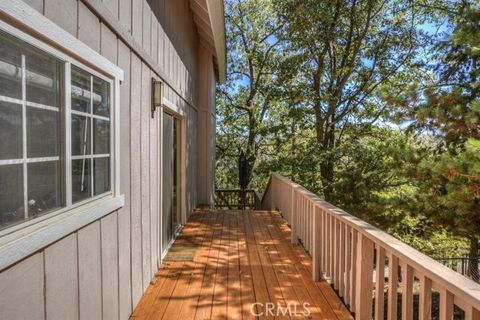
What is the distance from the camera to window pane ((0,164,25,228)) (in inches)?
51.7

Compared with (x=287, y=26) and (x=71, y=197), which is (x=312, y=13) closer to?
(x=287, y=26)

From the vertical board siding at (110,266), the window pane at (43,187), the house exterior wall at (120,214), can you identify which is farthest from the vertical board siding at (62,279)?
the vertical board siding at (110,266)

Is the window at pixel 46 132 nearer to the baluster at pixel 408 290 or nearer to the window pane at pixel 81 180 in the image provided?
the window pane at pixel 81 180

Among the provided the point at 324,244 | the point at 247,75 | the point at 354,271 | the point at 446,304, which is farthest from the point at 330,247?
the point at 247,75

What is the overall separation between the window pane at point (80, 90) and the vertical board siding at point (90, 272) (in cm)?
68

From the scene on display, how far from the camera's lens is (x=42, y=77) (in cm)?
157

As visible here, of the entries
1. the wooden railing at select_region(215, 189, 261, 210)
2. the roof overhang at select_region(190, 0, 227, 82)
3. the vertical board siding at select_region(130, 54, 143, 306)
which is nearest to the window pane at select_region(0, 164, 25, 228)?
the vertical board siding at select_region(130, 54, 143, 306)

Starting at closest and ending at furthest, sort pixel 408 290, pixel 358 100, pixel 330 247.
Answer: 1. pixel 408 290
2. pixel 330 247
3. pixel 358 100

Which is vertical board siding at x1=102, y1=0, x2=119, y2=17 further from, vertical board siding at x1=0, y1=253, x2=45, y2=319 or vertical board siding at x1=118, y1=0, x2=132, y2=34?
vertical board siding at x1=0, y1=253, x2=45, y2=319

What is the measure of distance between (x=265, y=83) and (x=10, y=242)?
12746 millimetres

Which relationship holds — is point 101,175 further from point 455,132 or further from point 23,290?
point 455,132

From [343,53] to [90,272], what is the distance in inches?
418

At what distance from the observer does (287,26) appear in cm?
1078

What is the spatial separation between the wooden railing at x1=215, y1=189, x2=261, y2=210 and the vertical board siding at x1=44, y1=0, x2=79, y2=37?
373 inches
